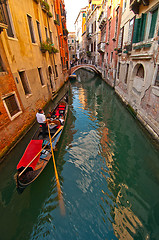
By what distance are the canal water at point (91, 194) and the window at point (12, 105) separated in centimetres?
132

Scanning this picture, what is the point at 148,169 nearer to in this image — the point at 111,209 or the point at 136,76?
the point at 111,209

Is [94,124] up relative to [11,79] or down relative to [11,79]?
down

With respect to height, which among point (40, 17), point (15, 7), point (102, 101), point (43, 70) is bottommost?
point (102, 101)

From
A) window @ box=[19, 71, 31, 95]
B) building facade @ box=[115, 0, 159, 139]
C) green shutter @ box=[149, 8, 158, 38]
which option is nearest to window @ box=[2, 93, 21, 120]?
window @ box=[19, 71, 31, 95]

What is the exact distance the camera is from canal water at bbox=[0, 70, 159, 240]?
2852mm

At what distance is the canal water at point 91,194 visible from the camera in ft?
9.36

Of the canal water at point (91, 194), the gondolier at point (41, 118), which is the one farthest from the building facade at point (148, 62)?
the gondolier at point (41, 118)

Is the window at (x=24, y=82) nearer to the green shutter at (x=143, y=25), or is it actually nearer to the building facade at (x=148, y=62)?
the building facade at (x=148, y=62)

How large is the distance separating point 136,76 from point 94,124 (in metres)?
4.18

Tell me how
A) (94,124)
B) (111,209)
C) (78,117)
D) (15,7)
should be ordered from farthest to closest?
(78,117) < (94,124) < (15,7) < (111,209)

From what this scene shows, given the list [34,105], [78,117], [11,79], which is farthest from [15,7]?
[78,117]

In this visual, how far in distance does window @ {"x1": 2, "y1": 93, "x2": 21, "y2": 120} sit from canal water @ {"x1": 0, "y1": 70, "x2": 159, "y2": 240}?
1316 millimetres

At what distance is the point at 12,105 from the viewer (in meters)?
5.55

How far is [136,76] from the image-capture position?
7.92 meters
